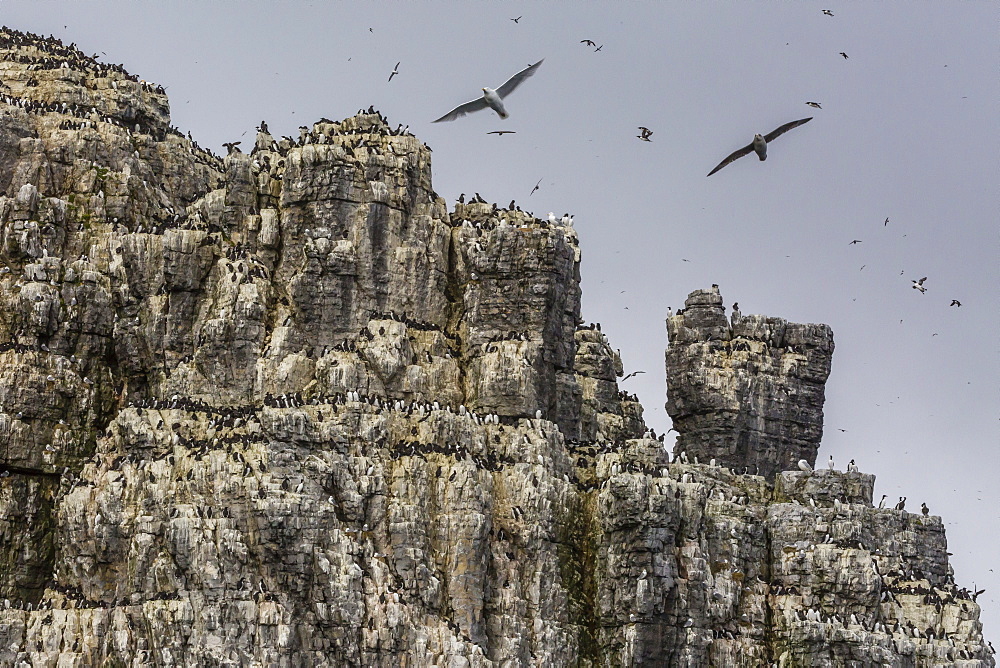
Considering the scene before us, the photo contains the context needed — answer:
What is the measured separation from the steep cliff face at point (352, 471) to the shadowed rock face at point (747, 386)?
11.0m

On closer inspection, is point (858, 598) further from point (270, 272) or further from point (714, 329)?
point (270, 272)

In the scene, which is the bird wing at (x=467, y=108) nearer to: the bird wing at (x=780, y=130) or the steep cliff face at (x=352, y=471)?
the bird wing at (x=780, y=130)

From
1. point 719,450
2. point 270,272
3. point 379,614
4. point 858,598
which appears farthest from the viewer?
point 719,450

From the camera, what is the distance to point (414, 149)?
124375 millimetres

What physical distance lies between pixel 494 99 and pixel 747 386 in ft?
178

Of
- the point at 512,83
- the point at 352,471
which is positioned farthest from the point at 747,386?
the point at 512,83

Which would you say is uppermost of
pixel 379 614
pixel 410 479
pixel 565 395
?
pixel 565 395

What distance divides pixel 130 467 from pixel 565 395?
99.4 feet

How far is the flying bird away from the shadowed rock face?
5244 cm

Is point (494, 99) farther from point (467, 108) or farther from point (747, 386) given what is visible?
point (747, 386)

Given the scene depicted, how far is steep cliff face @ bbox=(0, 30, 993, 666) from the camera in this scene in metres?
105

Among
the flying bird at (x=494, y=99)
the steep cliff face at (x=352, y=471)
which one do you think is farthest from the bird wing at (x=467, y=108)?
the steep cliff face at (x=352, y=471)

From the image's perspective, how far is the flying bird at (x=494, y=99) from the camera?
85331 millimetres

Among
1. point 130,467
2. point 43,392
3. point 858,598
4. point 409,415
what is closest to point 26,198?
point 43,392
